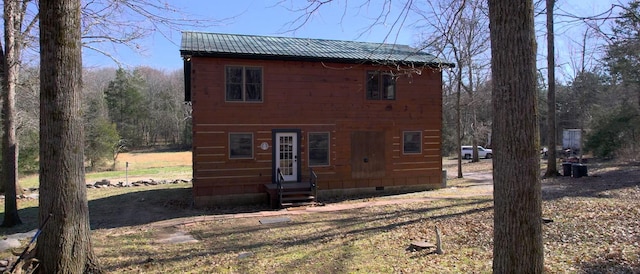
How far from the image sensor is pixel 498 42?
356cm

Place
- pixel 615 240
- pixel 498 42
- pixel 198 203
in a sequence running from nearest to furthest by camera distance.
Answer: pixel 498 42
pixel 615 240
pixel 198 203

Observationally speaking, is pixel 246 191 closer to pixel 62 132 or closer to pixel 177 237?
pixel 177 237

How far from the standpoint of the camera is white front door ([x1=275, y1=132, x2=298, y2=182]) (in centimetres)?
1388

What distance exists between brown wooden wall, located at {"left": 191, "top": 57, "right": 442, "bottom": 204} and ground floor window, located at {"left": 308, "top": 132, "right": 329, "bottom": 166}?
7.1 inches

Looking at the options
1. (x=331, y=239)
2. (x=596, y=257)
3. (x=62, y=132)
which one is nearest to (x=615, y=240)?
(x=596, y=257)

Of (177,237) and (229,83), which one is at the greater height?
(229,83)

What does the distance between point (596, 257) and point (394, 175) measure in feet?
31.8

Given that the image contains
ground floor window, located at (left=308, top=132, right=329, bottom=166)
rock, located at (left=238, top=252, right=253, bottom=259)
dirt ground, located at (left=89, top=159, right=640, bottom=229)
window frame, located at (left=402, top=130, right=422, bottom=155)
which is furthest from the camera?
window frame, located at (left=402, top=130, right=422, bottom=155)

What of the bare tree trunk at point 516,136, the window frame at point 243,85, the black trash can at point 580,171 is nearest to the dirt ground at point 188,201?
the black trash can at point 580,171

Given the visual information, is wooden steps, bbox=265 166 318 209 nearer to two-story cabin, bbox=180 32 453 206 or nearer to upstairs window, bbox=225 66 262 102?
two-story cabin, bbox=180 32 453 206

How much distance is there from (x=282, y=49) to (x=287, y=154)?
3726 millimetres

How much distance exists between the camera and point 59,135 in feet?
15.6

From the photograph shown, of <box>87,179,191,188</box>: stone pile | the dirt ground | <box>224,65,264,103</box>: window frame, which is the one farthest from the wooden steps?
<box>87,179,191,188</box>: stone pile

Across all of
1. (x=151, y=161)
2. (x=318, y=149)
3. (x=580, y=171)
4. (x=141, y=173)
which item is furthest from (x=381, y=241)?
(x=151, y=161)
